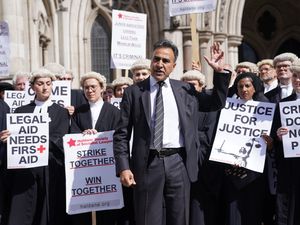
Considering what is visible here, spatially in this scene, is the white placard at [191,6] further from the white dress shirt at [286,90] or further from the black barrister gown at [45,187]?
the black barrister gown at [45,187]

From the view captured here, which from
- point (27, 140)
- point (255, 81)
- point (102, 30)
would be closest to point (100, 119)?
point (27, 140)

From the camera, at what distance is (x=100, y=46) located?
16031 millimetres

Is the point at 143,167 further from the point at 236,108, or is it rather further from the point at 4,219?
the point at 4,219

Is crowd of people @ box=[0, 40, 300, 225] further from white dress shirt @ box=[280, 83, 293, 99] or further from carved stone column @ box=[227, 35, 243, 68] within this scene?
carved stone column @ box=[227, 35, 243, 68]

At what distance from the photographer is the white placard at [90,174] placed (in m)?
6.05

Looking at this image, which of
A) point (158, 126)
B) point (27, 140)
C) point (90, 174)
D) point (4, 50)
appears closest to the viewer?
point (158, 126)

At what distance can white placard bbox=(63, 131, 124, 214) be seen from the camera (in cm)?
605

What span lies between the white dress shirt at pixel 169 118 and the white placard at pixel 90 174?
3.61 feet

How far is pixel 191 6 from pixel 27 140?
12.1 feet

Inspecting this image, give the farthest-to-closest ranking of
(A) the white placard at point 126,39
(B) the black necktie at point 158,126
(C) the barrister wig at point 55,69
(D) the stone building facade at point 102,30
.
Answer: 1. (D) the stone building facade at point 102,30
2. (A) the white placard at point 126,39
3. (C) the barrister wig at point 55,69
4. (B) the black necktie at point 158,126

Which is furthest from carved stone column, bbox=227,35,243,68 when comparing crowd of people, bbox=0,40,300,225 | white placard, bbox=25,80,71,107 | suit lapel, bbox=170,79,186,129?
suit lapel, bbox=170,79,186,129

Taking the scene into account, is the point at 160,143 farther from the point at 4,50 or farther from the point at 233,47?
the point at 233,47

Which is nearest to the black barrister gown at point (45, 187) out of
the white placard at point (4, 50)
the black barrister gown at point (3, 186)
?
the black barrister gown at point (3, 186)

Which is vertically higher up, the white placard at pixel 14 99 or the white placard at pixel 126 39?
the white placard at pixel 126 39
